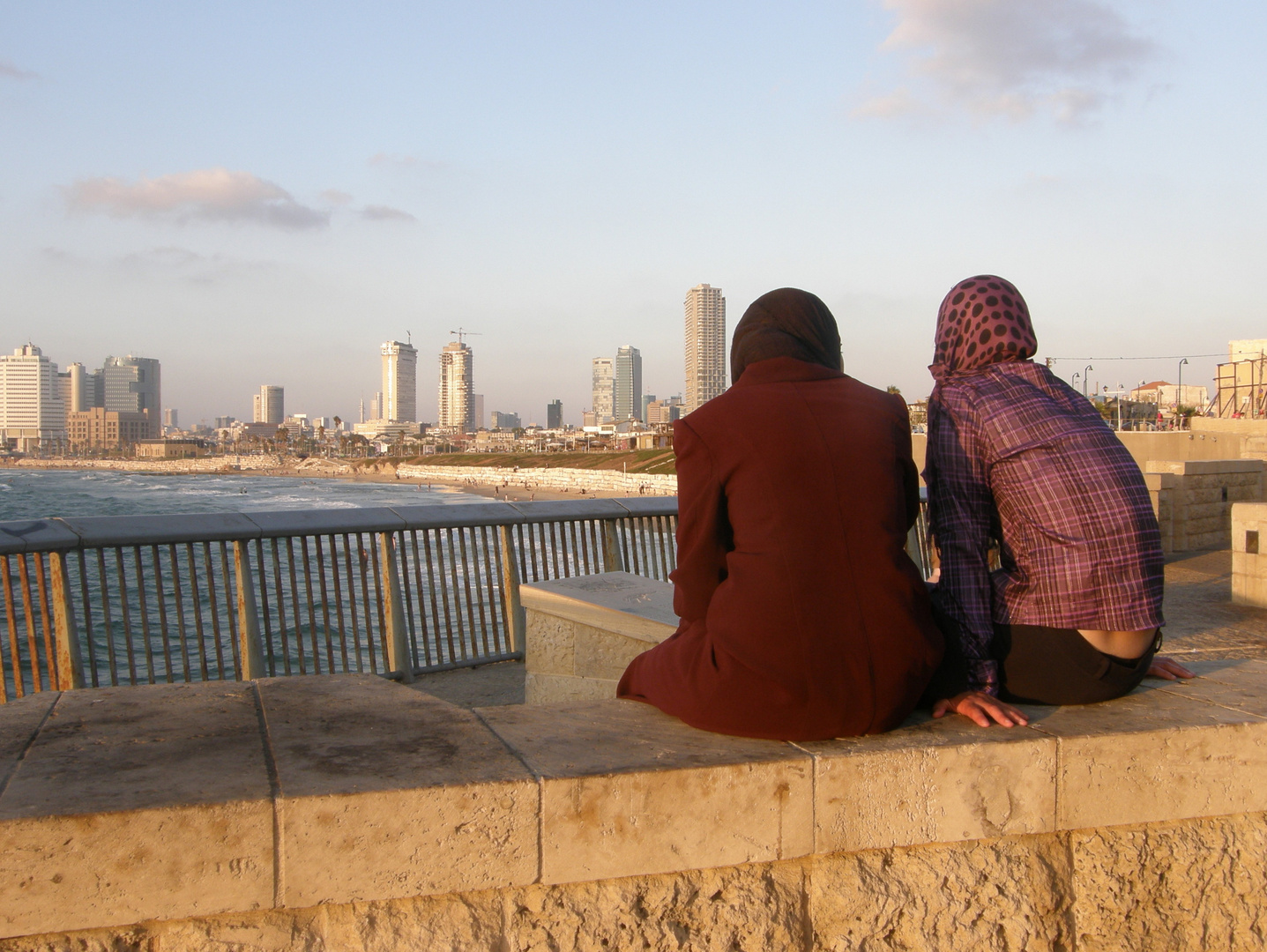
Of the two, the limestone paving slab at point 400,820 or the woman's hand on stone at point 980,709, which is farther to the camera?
the woman's hand on stone at point 980,709

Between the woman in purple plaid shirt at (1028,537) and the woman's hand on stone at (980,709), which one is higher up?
the woman in purple plaid shirt at (1028,537)

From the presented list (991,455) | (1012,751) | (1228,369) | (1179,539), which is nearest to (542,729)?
(1012,751)

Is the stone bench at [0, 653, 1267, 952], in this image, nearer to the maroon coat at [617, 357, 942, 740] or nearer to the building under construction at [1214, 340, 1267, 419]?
the maroon coat at [617, 357, 942, 740]

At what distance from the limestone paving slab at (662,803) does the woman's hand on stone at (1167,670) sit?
148 cm

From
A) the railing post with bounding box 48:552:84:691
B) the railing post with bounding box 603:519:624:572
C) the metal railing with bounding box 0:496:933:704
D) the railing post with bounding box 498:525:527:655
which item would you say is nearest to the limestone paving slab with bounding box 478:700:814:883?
the metal railing with bounding box 0:496:933:704

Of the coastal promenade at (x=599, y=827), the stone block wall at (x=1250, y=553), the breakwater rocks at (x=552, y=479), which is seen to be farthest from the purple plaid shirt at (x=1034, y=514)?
the breakwater rocks at (x=552, y=479)

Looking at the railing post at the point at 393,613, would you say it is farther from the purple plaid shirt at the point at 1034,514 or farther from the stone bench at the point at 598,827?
the purple plaid shirt at the point at 1034,514

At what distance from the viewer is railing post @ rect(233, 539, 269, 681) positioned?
228 inches

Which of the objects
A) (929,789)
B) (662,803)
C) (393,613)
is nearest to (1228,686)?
(929,789)

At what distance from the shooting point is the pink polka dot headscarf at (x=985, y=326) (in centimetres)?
276

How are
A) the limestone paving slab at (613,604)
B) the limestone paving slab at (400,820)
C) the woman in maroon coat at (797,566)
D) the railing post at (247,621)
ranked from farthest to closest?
the railing post at (247,621) < the limestone paving slab at (613,604) < the woman in maroon coat at (797,566) < the limestone paving slab at (400,820)

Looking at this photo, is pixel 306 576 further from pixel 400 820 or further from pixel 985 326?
pixel 985 326

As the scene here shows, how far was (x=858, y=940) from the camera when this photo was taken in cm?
220

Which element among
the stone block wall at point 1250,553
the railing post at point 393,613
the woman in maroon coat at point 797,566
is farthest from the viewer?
the stone block wall at point 1250,553
